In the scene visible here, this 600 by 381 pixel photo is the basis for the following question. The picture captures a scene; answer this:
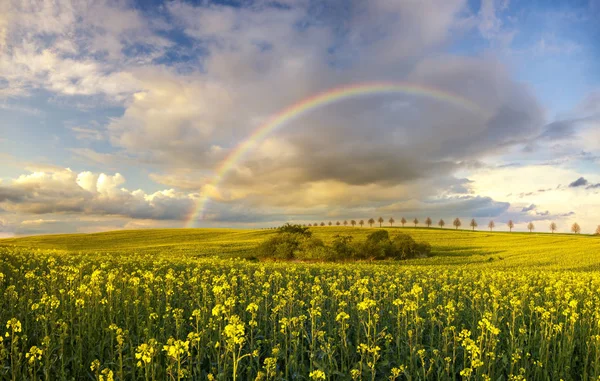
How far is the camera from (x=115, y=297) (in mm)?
10375

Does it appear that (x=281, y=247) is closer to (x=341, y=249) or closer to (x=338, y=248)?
(x=338, y=248)

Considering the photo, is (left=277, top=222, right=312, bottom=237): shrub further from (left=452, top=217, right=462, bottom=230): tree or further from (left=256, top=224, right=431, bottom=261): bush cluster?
(left=452, top=217, right=462, bottom=230): tree

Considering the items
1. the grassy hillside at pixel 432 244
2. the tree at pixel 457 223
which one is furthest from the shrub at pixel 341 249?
the tree at pixel 457 223

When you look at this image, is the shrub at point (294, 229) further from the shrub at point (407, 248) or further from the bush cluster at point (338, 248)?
the shrub at point (407, 248)

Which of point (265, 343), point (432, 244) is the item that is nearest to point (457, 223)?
point (432, 244)

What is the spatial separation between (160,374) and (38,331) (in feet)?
13.0

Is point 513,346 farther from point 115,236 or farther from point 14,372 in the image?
point 115,236

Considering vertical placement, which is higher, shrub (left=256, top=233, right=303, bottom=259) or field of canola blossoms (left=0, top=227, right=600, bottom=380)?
field of canola blossoms (left=0, top=227, right=600, bottom=380)

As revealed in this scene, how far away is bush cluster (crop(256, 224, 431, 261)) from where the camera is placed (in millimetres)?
50281

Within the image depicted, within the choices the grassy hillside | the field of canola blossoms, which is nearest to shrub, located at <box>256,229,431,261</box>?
the grassy hillside

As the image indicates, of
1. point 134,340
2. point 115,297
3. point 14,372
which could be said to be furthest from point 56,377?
point 115,297

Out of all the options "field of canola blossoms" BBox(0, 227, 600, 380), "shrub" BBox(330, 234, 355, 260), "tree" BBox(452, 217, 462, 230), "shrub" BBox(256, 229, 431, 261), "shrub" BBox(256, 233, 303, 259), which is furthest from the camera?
"tree" BBox(452, 217, 462, 230)

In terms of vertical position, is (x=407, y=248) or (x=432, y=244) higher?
(x=407, y=248)

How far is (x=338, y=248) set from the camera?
167 feet
